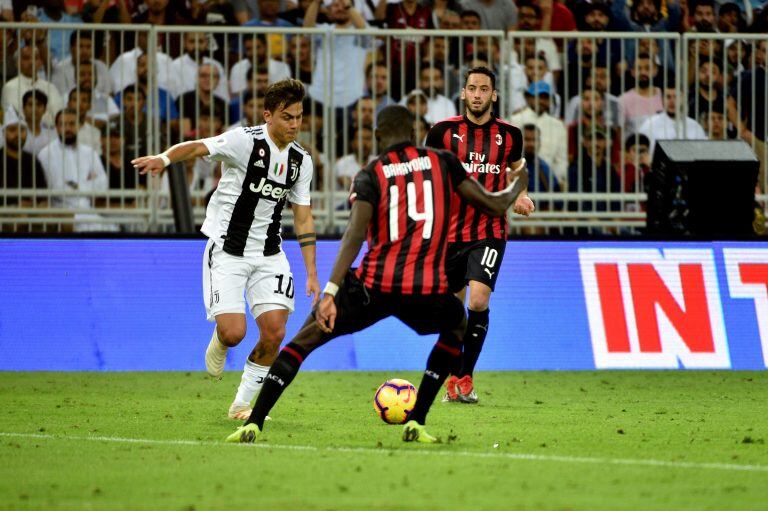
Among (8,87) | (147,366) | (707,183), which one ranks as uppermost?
(8,87)

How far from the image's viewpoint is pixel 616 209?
14930 mm

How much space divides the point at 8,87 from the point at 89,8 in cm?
286

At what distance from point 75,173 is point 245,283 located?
495cm

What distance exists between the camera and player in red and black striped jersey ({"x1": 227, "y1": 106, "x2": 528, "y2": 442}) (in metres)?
8.27

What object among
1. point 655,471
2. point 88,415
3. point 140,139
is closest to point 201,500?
point 655,471

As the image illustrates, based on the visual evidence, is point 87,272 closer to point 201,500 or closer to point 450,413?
point 450,413

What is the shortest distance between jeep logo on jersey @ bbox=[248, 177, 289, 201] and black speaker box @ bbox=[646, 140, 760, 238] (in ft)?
17.5

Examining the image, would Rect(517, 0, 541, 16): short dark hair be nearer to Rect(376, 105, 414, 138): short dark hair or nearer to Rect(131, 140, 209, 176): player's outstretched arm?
Rect(131, 140, 209, 176): player's outstretched arm

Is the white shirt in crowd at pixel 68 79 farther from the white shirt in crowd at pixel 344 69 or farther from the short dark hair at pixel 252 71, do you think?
the white shirt in crowd at pixel 344 69

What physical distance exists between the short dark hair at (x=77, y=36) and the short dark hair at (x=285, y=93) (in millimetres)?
5283

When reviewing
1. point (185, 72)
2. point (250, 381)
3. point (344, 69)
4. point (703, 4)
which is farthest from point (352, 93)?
point (250, 381)

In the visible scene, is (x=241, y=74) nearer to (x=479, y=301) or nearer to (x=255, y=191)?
(x=479, y=301)

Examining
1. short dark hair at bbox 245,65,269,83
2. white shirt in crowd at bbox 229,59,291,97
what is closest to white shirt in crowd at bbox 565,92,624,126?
white shirt in crowd at bbox 229,59,291,97

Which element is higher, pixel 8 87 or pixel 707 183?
pixel 8 87
